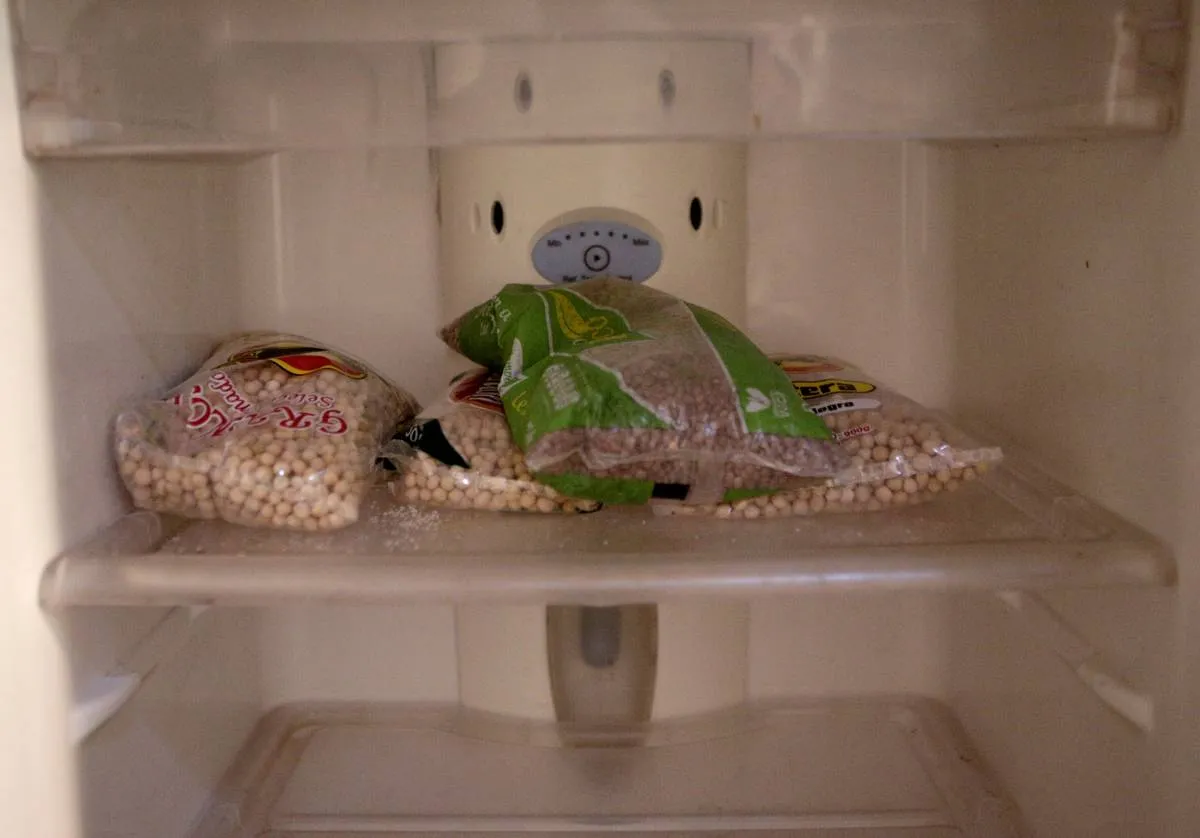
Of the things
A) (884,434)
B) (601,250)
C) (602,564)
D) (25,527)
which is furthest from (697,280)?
(25,527)

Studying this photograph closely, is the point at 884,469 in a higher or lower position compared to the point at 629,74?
lower

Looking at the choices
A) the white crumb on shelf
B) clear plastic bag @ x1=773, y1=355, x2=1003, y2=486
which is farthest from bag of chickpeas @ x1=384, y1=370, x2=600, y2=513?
clear plastic bag @ x1=773, y1=355, x2=1003, y2=486

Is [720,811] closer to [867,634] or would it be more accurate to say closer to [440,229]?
[867,634]

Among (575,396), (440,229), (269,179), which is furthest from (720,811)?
(269,179)

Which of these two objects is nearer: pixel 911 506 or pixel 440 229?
pixel 911 506

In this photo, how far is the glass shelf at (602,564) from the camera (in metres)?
0.68

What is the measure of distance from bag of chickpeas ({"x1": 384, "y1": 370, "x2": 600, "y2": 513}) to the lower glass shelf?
339 mm

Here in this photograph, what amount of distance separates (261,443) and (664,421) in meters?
0.28

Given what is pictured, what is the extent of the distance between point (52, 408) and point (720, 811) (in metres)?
0.63

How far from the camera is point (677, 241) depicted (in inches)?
38.5

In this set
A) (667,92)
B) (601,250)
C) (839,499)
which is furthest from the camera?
(601,250)

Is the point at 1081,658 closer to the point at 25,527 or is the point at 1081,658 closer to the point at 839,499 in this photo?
the point at 839,499

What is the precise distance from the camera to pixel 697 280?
99 centimetres

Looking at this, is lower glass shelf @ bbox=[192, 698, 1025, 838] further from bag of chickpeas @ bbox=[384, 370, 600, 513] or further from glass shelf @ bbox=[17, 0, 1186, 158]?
glass shelf @ bbox=[17, 0, 1186, 158]
